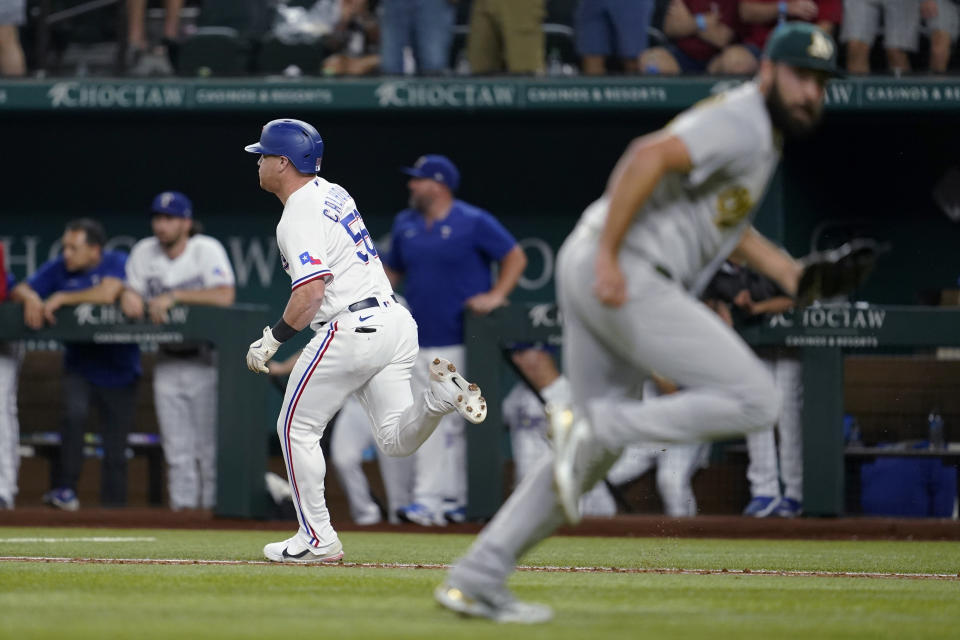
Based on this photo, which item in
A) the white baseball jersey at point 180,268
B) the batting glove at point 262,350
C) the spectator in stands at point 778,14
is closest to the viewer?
the batting glove at point 262,350

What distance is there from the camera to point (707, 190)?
454 cm

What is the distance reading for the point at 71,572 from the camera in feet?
20.0

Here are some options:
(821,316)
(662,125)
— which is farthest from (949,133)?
(821,316)

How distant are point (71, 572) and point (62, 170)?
8476mm

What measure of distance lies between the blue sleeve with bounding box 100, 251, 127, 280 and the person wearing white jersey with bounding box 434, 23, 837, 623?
259 inches

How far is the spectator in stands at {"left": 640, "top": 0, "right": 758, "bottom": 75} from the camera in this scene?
40.1 ft

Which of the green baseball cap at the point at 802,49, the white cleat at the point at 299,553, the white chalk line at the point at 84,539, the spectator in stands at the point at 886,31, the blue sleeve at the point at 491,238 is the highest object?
the spectator in stands at the point at 886,31

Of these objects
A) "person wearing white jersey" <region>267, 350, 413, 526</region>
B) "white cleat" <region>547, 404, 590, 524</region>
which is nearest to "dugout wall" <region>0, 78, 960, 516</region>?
"person wearing white jersey" <region>267, 350, 413, 526</region>

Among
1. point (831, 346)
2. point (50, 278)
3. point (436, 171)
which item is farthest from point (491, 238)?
point (50, 278)

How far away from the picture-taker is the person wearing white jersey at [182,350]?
404 inches

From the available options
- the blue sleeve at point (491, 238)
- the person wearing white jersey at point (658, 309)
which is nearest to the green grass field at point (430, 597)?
the person wearing white jersey at point (658, 309)

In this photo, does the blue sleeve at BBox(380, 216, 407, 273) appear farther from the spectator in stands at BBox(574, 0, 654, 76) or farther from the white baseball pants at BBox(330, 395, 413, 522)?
the spectator in stands at BBox(574, 0, 654, 76)

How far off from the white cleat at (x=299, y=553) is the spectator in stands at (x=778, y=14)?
6578mm

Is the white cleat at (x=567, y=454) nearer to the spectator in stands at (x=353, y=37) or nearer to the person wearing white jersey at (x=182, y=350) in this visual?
the person wearing white jersey at (x=182, y=350)
